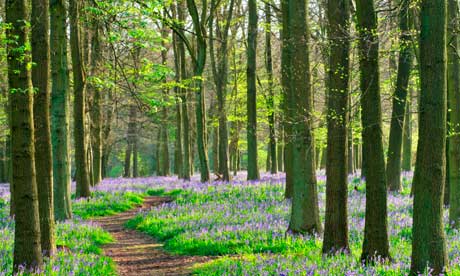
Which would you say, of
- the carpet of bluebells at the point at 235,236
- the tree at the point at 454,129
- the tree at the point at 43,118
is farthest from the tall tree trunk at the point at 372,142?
the tree at the point at 43,118

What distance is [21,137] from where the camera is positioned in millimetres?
6344

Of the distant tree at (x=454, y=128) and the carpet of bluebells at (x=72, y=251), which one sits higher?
the distant tree at (x=454, y=128)

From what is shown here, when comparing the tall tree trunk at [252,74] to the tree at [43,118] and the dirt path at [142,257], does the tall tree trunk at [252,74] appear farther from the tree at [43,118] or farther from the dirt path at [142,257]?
the tree at [43,118]

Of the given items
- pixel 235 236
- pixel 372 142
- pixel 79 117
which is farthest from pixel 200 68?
pixel 372 142

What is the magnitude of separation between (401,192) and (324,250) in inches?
392

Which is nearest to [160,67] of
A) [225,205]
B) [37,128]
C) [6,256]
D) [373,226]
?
[225,205]

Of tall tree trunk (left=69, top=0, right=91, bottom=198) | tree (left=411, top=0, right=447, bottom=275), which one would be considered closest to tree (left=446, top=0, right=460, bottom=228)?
tree (left=411, top=0, right=447, bottom=275)

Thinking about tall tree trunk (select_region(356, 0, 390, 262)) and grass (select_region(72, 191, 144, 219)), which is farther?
grass (select_region(72, 191, 144, 219))

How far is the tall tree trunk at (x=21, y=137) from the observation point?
20.8ft

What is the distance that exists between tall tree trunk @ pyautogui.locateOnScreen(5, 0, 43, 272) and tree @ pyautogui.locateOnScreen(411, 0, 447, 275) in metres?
4.91

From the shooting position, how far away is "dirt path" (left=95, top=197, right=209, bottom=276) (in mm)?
8508

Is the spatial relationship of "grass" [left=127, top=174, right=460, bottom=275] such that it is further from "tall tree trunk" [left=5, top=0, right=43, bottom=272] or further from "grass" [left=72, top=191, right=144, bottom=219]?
"tall tree trunk" [left=5, top=0, right=43, bottom=272]

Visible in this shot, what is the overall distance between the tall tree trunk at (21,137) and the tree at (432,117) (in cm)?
491

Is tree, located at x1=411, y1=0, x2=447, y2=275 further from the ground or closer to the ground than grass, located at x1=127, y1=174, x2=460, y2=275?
further from the ground
